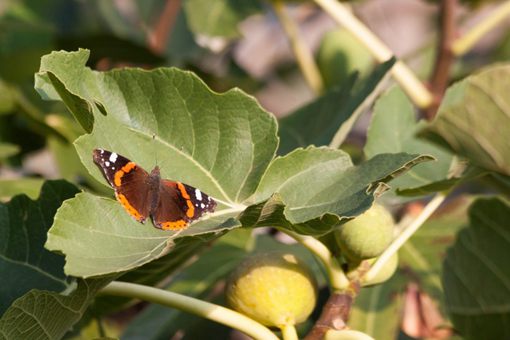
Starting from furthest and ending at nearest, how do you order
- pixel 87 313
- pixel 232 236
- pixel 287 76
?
pixel 287 76, pixel 232 236, pixel 87 313

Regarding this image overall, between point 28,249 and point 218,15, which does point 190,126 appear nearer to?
point 28,249

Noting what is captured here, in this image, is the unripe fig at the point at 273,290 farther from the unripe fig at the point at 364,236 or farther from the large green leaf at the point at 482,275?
the large green leaf at the point at 482,275

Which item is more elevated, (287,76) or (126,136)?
(126,136)

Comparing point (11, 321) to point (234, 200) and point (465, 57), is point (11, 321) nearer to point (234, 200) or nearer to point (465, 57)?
point (234, 200)

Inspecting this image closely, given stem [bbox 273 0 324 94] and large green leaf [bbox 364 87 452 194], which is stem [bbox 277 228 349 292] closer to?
large green leaf [bbox 364 87 452 194]

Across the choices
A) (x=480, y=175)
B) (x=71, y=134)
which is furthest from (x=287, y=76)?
(x=480, y=175)
